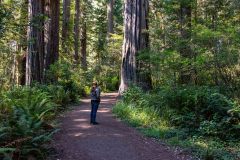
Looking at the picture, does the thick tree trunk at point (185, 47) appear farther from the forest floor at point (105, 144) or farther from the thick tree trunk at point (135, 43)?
the forest floor at point (105, 144)

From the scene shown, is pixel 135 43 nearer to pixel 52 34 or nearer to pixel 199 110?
→ pixel 199 110

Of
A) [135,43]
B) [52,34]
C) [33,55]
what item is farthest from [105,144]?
[52,34]

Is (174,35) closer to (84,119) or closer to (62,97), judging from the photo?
(84,119)

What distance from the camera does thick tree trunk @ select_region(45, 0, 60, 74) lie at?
21.4 metres

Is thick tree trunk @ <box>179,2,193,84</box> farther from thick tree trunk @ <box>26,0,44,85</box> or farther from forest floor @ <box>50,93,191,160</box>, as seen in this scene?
thick tree trunk @ <box>26,0,44,85</box>

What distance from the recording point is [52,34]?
868 inches

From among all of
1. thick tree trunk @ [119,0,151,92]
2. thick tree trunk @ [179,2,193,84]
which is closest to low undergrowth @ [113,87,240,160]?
thick tree trunk @ [179,2,193,84]

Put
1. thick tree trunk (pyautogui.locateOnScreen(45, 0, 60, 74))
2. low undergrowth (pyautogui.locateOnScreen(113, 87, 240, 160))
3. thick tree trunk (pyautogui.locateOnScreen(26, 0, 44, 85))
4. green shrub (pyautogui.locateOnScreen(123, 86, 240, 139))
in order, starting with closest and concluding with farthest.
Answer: low undergrowth (pyautogui.locateOnScreen(113, 87, 240, 160)) < green shrub (pyautogui.locateOnScreen(123, 86, 240, 139)) < thick tree trunk (pyautogui.locateOnScreen(26, 0, 44, 85)) < thick tree trunk (pyautogui.locateOnScreen(45, 0, 60, 74))

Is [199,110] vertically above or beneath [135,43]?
beneath

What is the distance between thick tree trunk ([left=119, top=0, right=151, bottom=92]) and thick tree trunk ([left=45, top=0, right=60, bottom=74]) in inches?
241

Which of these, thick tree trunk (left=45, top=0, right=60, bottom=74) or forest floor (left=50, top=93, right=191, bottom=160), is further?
thick tree trunk (left=45, top=0, right=60, bottom=74)

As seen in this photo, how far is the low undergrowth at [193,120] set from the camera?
948 cm

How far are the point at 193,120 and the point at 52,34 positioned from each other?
13.4m

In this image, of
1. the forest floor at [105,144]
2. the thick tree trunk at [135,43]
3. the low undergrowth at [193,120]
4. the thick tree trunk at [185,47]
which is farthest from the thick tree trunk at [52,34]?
the forest floor at [105,144]
